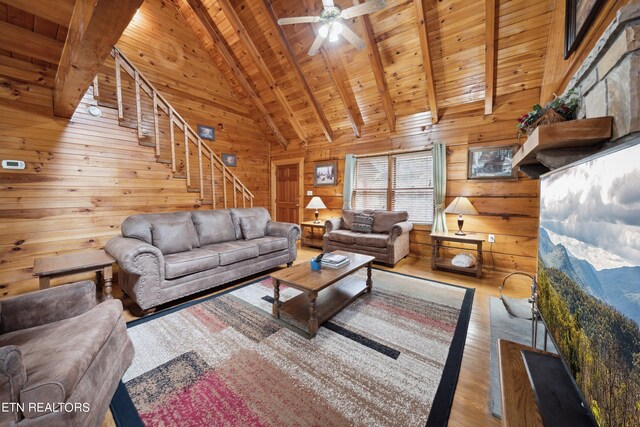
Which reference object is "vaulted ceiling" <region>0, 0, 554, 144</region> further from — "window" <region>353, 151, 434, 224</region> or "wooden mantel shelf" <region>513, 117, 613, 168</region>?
"wooden mantel shelf" <region>513, 117, 613, 168</region>

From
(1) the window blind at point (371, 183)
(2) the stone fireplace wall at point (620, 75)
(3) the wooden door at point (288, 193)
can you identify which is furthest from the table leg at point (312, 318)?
(3) the wooden door at point (288, 193)

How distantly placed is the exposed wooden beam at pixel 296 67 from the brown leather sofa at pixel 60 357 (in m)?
4.17

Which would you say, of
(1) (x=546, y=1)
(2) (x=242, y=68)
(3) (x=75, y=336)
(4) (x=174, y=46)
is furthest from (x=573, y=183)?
(4) (x=174, y=46)

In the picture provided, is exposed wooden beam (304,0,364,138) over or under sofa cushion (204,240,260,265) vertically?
over

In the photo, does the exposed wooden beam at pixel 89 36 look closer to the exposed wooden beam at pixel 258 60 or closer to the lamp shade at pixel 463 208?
the exposed wooden beam at pixel 258 60

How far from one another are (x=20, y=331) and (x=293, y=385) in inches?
60.2

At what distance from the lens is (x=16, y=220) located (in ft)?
8.98

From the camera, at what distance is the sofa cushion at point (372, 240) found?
3.75 m

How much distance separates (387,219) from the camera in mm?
4238

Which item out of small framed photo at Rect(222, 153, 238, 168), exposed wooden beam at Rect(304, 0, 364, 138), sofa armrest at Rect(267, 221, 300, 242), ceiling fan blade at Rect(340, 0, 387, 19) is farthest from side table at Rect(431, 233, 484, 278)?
small framed photo at Rect(222, 153, 238, 168)

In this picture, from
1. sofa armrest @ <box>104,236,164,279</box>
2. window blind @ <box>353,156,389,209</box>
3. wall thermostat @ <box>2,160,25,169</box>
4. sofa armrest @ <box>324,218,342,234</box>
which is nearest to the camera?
sofa armrest @ <box>104,236,164,279</box>

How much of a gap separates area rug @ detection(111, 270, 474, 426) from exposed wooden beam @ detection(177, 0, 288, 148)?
4.49 metres

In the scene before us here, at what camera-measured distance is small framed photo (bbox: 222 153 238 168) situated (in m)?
5.35

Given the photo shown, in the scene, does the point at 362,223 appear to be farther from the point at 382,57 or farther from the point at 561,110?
the point at 561,110
